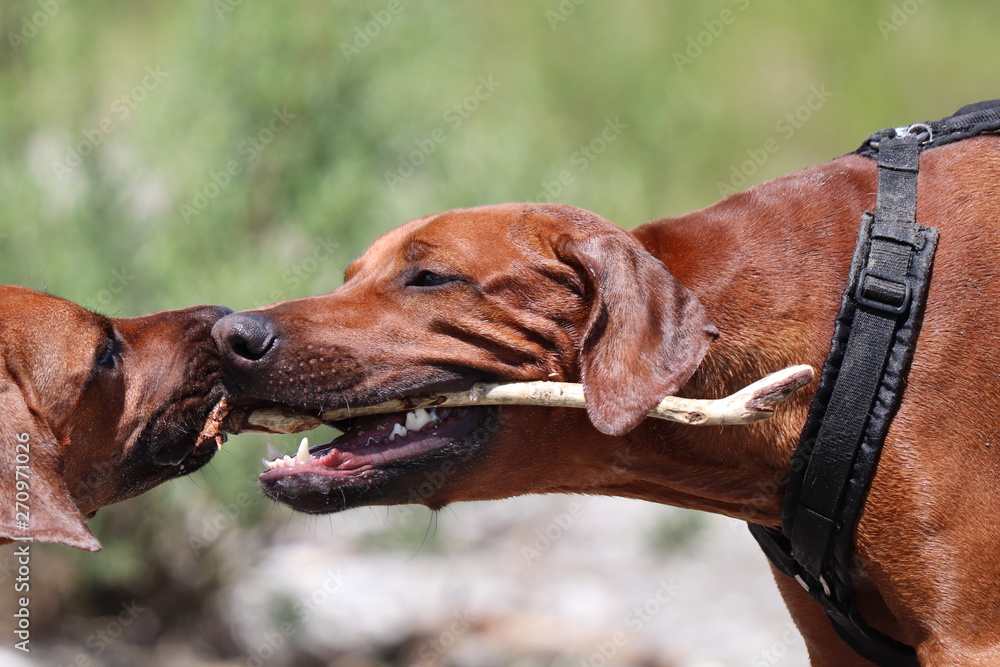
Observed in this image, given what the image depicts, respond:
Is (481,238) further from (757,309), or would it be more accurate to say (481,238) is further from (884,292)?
(884,292)

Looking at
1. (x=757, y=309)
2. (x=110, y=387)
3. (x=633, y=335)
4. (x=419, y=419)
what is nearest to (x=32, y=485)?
(x=110, y=387)

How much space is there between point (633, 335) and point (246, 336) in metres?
1.06

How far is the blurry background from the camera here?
229 inches

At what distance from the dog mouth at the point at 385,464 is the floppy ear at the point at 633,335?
38 cm

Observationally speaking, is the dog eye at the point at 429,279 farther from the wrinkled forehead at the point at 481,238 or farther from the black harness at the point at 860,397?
the black harness at the point at 860,397

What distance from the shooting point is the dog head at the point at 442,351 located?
295 centimetres

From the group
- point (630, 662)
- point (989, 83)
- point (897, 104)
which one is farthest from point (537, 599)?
point (989, 83)

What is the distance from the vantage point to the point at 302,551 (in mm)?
6770

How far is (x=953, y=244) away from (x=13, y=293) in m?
2.86

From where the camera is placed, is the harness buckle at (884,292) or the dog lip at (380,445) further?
the dog lip at (380,445)

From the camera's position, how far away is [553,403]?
9.45 feet

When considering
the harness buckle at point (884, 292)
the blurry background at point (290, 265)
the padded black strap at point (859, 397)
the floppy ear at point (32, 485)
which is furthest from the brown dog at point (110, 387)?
the harness buckle at point (884, 292)

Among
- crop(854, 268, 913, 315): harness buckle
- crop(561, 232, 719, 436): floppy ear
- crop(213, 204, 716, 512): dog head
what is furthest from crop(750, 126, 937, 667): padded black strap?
crop(213, 204, 716, 512): dog head

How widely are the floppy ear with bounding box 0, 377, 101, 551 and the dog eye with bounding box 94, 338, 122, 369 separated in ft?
1.31
